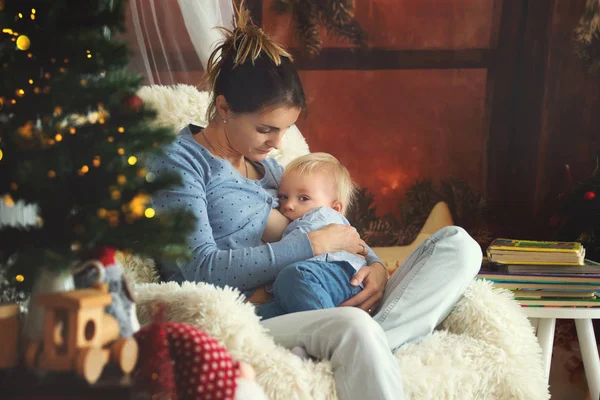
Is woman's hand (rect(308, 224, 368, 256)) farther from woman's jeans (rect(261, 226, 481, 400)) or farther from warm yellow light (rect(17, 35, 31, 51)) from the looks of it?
warm yellow light (rect(17, 35, 31, 51))

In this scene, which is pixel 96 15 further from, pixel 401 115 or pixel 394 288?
pixel 401 115

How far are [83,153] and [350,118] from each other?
222 cm

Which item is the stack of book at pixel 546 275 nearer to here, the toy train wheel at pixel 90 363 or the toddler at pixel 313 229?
the toddler at pixel 313 229

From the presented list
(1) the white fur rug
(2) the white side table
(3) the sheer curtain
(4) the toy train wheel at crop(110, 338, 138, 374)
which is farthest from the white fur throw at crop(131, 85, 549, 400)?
(2) the white side table

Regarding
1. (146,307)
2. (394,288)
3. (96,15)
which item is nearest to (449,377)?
(394,288)

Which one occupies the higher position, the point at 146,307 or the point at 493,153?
the point at 146,307

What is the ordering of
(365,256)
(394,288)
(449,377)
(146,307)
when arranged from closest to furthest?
(146,307), (449,377), (394,288), (365,256)

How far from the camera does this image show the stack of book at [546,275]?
2.02m

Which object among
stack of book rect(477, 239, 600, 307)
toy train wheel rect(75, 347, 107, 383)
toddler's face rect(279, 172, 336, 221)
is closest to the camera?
toy train wheel rect(75, 347, 107, 383)

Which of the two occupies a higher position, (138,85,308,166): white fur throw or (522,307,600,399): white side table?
(138,85,308,166): white fur throw

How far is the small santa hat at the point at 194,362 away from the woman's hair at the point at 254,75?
76cm

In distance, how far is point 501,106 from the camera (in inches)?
118

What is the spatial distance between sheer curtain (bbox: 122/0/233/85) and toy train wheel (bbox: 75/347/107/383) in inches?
57.3

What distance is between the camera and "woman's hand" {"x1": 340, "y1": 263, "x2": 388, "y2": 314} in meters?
1.62
